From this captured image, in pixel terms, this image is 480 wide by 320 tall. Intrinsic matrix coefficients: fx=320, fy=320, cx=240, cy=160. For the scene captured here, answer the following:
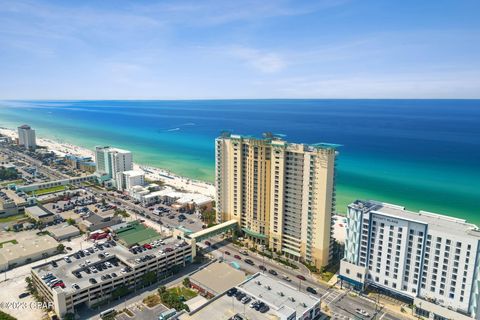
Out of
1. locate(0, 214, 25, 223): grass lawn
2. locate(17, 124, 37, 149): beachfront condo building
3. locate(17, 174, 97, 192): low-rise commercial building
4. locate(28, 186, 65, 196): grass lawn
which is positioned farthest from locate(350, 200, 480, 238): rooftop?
locate(17, 124, 37, 149): beachfront condo building

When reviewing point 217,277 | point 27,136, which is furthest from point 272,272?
point 27,136

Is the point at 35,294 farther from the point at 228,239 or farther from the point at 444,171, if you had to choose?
the point at 444,171

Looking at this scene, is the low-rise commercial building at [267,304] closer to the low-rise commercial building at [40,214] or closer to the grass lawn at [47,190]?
the low-rise commercial building at [40,214]

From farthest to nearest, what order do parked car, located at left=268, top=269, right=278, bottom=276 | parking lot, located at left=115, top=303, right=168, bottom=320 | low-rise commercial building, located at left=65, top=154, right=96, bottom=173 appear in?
low-rise commercial building, located at left=65, top=154, right=96, bottom=173
parked car, located at left=268, top=269, right=278, bottom=276
parking lot, located at left=115, top=303, right=168, bottom=320

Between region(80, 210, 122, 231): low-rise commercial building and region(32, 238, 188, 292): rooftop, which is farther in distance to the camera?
region(80, 210, 122, 231): low-rise commercial building

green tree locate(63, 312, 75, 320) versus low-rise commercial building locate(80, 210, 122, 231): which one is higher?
low-rise commercial building locate(80, 210, 122, 231)

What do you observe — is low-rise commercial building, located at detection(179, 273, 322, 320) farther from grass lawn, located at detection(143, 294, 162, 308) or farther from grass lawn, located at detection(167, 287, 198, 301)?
grass lawn, located at detection(143, 294, 162, 308)

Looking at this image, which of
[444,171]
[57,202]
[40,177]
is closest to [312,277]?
[57,202]
